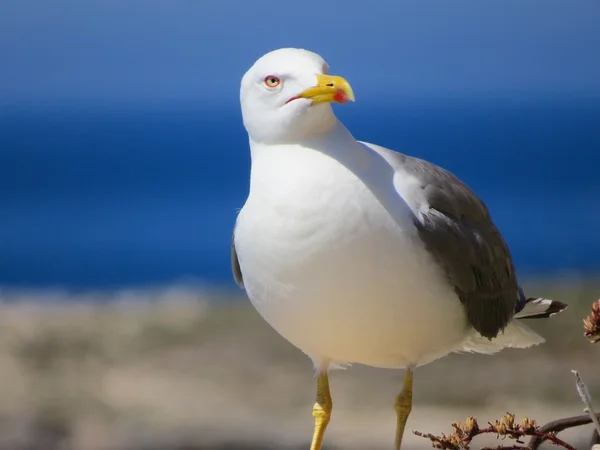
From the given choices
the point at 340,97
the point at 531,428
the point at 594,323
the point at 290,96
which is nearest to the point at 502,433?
the point at 531,428

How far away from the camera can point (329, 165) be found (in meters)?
2.51

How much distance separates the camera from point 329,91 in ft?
8.05

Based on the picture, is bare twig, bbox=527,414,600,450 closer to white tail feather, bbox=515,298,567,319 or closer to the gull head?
the gull head

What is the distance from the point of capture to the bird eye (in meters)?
2.55

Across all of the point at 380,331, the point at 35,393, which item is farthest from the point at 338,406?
the point at 380,331

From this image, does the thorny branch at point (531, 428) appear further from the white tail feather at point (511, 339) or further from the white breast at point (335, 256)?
the white tail feather at point (511, 339)

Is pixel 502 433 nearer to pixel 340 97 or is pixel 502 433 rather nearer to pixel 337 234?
pixel 337 234

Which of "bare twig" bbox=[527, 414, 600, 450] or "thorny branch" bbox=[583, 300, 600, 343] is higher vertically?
"thorny branch" bbox=[583, 300, 600, 343]

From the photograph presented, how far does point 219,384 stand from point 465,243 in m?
3.29

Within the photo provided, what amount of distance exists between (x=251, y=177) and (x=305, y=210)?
0.24m

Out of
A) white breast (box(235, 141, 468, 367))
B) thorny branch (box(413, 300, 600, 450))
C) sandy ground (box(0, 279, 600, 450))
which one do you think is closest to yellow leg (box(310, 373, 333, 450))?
→ white breast (box(235, 141, 468, 367))

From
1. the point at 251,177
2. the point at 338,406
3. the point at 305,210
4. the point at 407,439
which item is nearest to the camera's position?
the point at 305,210

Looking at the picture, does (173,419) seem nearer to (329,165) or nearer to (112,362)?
(112,362)

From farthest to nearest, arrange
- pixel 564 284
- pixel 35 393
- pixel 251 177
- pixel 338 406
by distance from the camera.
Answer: pixel 564 284
pixel 35 393
pixel 338 406
pixel 251 177
